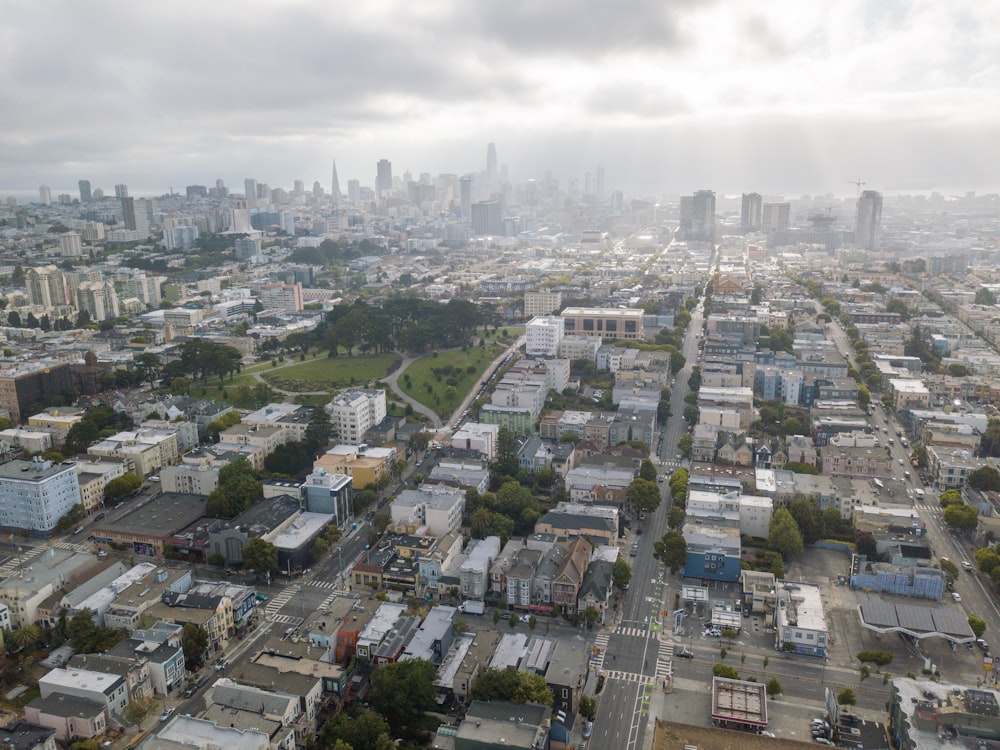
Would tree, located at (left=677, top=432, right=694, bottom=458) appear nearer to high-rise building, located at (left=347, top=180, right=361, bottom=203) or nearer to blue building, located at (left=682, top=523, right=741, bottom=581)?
blue building, located at (left=682, top=523, right=741, bottom=581)

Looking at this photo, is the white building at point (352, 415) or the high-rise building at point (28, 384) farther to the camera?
the high-rise building at point (28, 384)

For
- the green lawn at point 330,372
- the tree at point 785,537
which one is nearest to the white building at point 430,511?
the tree at point 785,537

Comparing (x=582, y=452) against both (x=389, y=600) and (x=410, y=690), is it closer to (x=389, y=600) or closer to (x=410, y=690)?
(x=389, y=600)

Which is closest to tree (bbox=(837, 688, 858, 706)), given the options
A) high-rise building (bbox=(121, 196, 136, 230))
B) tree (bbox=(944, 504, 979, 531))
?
tree (bbox=(944, 504, 979, 531))

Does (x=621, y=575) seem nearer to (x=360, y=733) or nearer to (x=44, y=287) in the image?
(x=360, y=733)

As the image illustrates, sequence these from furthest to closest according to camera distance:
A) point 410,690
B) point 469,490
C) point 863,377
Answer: point 863,377
point 469,490
point 410,690

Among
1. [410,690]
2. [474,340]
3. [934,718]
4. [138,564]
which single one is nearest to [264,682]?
[410,690]

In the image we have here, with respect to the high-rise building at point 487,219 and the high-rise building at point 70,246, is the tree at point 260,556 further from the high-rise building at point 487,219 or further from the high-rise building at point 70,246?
the high-rise building at point 487,219

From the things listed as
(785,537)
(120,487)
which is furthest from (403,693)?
(120,487)
